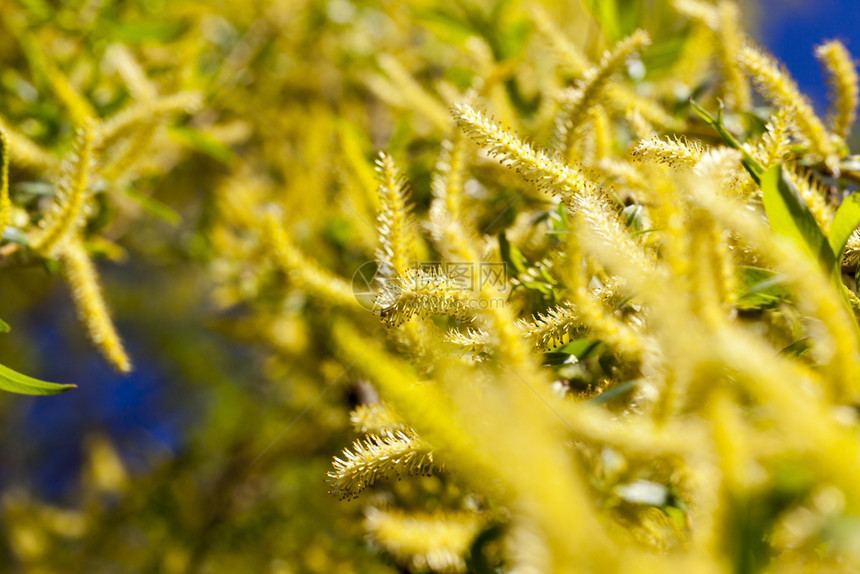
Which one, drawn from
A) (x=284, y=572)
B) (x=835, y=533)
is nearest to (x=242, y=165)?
(x=284, y=572)

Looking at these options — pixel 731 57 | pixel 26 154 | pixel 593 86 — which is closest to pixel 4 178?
pixel 26 154

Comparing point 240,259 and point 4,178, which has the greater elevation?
point 4,178

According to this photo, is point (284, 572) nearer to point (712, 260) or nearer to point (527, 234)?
point (527, 234)

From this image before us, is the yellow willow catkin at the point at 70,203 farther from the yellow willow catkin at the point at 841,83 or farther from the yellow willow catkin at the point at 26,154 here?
the yellow willow catkin at the point at 841,83

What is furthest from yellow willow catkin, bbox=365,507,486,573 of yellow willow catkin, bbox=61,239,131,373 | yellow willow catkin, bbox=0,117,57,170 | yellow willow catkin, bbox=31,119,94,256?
yellow willow catkin, bbox=0,117,57,170

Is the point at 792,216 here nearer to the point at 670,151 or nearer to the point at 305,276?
the point at 670,151

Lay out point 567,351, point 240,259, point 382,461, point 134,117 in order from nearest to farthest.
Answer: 1. point 382,461
2. point 567,351
3. point 134,117
4. point 240,259

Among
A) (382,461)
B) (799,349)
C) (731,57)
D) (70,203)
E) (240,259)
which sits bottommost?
(240,259)

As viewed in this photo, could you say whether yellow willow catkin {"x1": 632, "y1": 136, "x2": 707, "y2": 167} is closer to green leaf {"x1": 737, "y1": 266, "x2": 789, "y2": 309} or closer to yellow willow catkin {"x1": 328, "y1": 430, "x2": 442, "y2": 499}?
green leaf {"x1": 737, "y1": 266, "x2": 789, "y2": 309}
